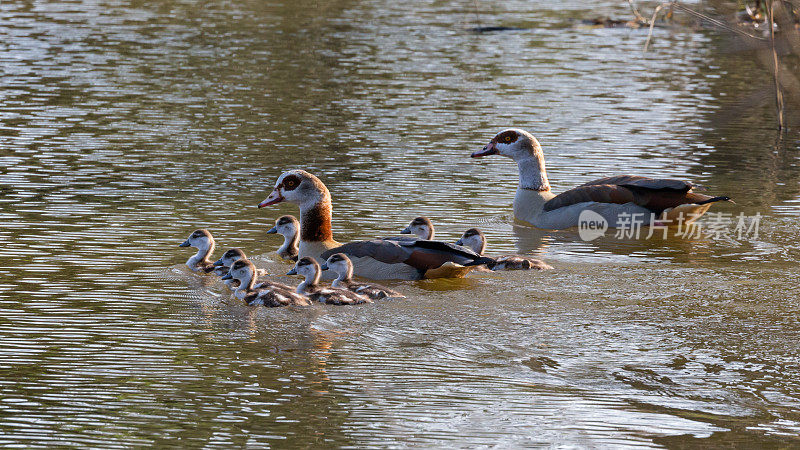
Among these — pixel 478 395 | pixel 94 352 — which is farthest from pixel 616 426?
pixel 94 352

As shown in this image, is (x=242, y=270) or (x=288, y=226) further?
(x=288, y=226)

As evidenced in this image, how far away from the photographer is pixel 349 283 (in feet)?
36.4

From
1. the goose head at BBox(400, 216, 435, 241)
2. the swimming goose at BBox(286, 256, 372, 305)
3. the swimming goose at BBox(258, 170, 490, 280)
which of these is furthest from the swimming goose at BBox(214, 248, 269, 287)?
the goose head at BBox(400, 216, 435, 241)

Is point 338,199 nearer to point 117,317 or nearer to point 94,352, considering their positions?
point 117,317

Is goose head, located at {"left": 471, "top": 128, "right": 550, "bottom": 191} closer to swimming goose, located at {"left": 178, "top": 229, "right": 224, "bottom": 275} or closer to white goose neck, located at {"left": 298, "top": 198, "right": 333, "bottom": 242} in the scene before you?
white goose neck, located at {"left": 298, "top": 198, "right": 333, "bottom": 242}

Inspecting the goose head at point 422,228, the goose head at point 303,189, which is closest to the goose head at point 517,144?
the goose head at point 422,228

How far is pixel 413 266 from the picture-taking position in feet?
37.9

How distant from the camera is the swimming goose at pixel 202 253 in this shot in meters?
11.8

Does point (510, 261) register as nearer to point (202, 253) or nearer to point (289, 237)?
point (289, 237)

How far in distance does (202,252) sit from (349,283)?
5.28 ft

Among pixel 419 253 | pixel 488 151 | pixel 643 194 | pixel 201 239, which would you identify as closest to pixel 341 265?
pixel 419 253

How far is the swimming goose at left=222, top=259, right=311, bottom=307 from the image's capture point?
34.3 ft

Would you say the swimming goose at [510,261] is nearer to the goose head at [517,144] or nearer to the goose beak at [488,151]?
the goose head at [517,144]

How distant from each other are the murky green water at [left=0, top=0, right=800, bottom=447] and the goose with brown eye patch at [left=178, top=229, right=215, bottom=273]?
0.71ft
